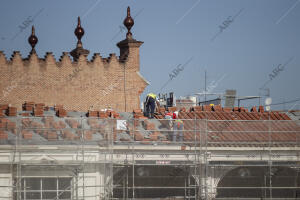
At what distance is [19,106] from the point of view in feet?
93.3

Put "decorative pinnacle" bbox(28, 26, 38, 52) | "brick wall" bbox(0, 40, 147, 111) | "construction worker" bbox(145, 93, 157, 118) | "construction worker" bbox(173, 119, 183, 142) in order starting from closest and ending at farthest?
"construction worker" bbox(173, 119, 183, 142)
"construction worker" bbox(145, 93, 157, 118)
"brick wall" bbox(0, 40, 147, 111)
"decorative pinnacle" bbox(28, 26, 38, 52)

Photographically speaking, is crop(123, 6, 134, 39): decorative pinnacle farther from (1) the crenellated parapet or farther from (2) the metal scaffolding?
(2) the metal scaffolding

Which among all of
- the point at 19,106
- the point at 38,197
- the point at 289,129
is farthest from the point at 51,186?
the point at 19,106

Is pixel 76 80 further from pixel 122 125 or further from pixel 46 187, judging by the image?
pixel 46 187

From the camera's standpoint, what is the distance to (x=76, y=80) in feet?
97.6

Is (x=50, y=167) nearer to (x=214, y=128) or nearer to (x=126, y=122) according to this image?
(x=126, y=122)

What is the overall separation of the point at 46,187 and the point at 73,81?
12631mm

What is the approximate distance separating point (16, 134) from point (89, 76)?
41.7 ft

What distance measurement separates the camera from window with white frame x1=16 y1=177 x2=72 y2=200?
57.5 feet

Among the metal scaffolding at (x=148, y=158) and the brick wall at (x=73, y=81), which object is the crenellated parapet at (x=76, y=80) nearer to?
the brick wall at (x=73, y=81)

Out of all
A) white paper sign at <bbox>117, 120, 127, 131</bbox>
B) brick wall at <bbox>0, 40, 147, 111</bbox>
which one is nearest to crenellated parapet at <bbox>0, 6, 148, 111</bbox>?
brick wall at <bbox>0, 40, 147, 111</bbox>

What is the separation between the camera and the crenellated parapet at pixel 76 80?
94.7 ft

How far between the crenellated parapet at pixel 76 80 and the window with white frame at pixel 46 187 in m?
11.4

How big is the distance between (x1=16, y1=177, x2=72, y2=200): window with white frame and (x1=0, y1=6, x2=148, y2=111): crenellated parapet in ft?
37.5
